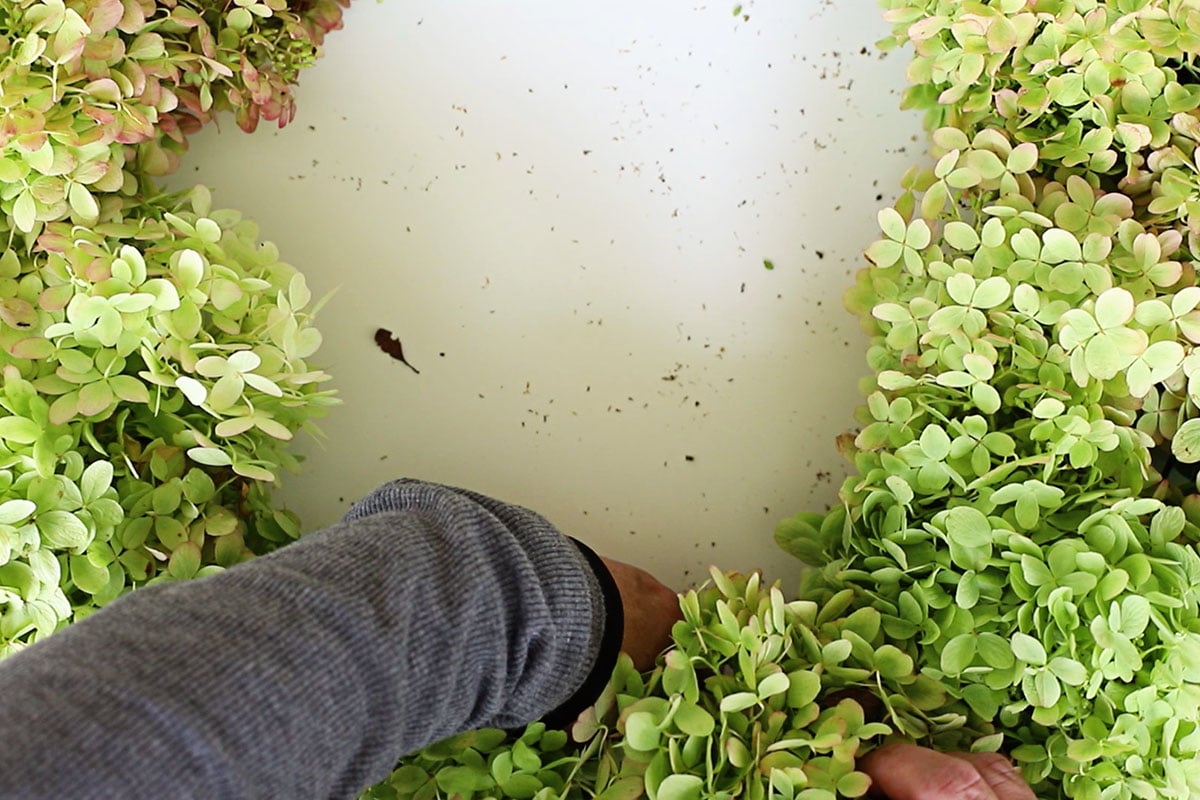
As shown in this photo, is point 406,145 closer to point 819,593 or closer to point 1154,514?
point 819,593

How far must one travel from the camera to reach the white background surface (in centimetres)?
120

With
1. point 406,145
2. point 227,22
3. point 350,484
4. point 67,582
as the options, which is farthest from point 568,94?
point 67,582

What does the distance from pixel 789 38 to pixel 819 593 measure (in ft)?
2.26

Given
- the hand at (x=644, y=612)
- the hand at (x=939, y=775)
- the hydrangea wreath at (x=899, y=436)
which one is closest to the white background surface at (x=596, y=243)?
the hand at (x=644, y=612)

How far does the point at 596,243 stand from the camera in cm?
123

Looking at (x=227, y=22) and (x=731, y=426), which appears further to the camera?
(x=731, y=426)

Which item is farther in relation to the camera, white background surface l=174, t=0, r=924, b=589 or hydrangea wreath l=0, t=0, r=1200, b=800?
white background surface l=174, t=0, r=924, b=589

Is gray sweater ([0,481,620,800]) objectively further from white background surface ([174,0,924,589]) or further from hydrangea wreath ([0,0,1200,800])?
white background surface ([174,0,924,589])

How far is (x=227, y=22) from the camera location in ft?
3.50

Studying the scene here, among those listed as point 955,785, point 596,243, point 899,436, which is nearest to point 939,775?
point 955,785

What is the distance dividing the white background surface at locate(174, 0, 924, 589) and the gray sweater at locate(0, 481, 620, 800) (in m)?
0.27

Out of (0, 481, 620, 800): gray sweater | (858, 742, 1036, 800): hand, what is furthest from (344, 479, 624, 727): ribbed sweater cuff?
(858, 742, 1036, 800): hand

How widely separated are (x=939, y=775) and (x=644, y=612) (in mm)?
328

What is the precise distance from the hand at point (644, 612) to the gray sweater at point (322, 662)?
61 mm
